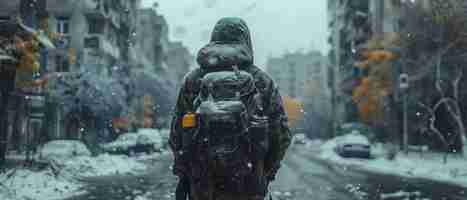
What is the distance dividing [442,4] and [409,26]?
8.59 feet

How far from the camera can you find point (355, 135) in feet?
104

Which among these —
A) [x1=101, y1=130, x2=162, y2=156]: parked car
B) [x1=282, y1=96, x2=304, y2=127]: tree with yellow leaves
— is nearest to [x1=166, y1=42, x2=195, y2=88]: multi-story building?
[x1=282, y1=96, x2=304, y2=127]: tree with yellow leaves

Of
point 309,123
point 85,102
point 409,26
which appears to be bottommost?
point 309,123

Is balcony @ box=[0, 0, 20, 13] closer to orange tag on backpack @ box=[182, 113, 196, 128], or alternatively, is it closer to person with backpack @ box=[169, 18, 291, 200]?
person with backpack @ box=[169, 18, 291, 200]

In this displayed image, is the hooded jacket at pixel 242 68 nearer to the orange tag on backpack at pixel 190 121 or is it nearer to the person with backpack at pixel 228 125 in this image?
the person with backpack at pixel 228 125

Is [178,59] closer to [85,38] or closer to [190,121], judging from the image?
[85,38]

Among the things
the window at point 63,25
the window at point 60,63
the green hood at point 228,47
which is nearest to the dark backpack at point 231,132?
the green hood at point 228,47

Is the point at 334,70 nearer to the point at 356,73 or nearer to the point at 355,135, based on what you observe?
the point at 356,73

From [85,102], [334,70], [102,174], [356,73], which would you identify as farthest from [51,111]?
[334,70]

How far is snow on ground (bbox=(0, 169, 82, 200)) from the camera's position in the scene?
425 inches

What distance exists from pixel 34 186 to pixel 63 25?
93.8 ft

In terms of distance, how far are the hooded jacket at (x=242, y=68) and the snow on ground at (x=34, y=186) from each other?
Result: 7.00 meters

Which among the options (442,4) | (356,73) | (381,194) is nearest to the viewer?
(381,194)

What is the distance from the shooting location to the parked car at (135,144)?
29.1 metres
